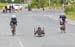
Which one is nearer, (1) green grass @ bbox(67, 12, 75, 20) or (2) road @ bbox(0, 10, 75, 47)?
(2) road @ bbox(0, 10, 75, 47)

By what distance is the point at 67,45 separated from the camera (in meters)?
19.9

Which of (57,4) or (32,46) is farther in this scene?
(57,4)

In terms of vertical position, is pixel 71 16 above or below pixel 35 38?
below

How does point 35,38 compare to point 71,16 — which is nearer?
point 35,38

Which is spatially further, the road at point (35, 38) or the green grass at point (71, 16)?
the green grass at point (71, 16)

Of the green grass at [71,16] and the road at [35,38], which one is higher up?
the road at [35,38]

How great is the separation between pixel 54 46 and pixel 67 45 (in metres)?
0.90

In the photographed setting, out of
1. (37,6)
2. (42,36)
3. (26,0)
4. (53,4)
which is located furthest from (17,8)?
(42,36)

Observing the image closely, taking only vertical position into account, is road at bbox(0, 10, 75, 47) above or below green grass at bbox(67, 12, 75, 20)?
above

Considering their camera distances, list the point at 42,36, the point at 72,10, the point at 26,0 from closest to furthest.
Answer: the point at 42,36
the point at 72,10
the point at 26,0

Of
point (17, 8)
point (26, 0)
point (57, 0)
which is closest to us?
point (17, 8)

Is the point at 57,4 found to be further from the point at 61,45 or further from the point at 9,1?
the point at 61,45

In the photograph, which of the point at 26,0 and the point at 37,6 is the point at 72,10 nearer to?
the point at 37,6

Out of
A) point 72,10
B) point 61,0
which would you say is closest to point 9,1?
point 61,0
